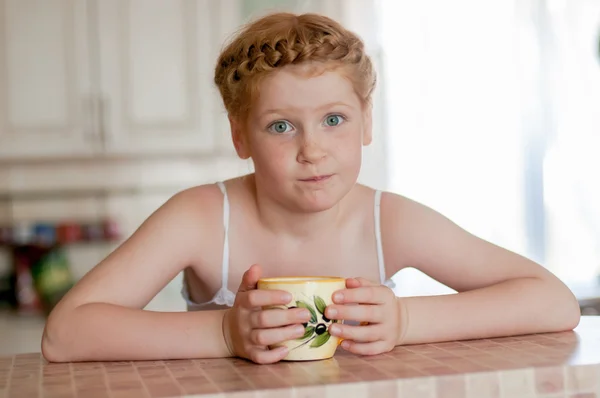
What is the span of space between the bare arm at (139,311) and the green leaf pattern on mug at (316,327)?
118mm

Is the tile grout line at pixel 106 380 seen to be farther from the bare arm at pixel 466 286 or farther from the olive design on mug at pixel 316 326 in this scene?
the bare arm at pixel 466 286

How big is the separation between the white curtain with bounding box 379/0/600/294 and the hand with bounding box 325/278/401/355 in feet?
9.23

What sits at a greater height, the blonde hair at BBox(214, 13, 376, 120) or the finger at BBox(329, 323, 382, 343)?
the blonde hair at BBox(214, 13, 376, 120)

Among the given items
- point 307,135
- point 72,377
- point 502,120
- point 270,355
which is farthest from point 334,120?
point 502,120

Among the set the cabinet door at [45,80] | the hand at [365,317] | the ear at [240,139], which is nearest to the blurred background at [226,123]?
the cabinet door at [45,80]

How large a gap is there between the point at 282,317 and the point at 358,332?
9cm

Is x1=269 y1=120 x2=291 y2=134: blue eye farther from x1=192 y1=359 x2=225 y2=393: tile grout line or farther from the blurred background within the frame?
the blurred background

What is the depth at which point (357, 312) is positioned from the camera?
35.1 inches

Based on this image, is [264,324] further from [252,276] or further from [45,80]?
[45,80]

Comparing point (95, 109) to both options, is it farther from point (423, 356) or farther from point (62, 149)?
point (423, 356)

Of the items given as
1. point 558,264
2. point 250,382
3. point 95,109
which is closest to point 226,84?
point 250,382

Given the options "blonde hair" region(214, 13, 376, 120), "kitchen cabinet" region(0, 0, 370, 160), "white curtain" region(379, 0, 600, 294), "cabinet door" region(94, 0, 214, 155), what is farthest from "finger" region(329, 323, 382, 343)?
"white curtain" region(379, 0, 600, 294)

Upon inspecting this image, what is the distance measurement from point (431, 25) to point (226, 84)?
2.75m

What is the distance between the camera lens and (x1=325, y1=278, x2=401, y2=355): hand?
870mm
